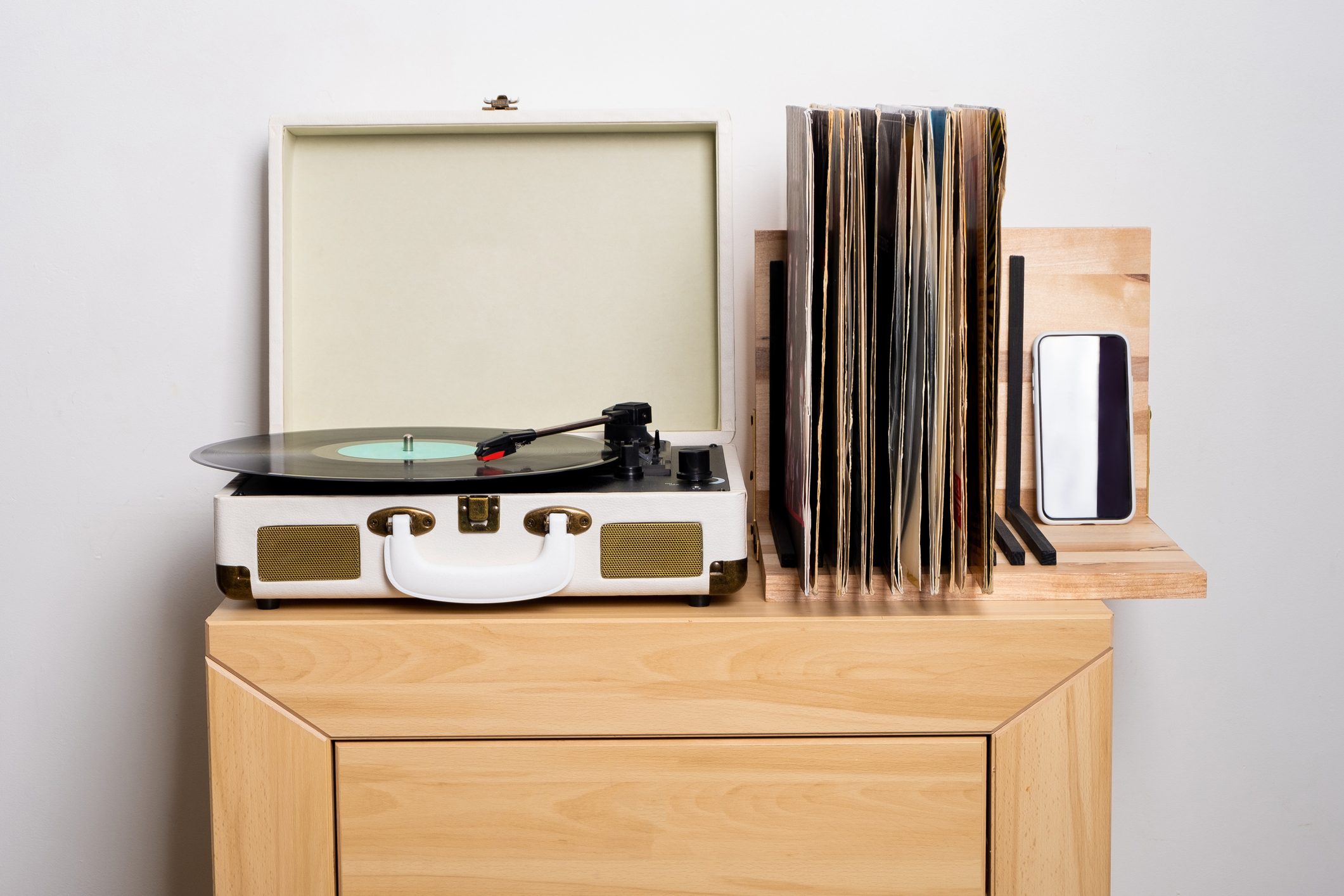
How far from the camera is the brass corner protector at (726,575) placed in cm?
80

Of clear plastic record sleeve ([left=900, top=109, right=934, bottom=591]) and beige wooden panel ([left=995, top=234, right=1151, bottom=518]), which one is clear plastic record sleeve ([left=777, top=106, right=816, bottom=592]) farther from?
beige wooden panel ([left=995, top=234, right=1151, bottom=518])

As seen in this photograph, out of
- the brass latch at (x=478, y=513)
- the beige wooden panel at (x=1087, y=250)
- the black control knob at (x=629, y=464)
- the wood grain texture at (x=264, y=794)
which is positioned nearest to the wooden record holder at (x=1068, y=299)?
the beige wooden panel at (x=1087, y=250)

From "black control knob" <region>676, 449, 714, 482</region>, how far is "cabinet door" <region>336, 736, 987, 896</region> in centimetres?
22

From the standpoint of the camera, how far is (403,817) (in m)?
0.80

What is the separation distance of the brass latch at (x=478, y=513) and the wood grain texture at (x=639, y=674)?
78 millimetres

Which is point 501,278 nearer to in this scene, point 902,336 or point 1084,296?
point 902,336

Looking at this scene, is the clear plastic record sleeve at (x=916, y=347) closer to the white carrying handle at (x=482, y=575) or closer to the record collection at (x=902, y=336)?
the record collection at (x=902, y=336)

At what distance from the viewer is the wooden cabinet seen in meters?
0.79

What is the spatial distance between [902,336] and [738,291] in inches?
17.0

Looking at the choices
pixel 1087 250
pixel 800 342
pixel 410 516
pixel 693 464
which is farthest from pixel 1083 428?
pixel 410 516

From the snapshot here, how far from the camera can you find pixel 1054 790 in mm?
795

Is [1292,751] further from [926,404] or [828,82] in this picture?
[828,82]

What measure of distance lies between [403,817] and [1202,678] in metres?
1.02

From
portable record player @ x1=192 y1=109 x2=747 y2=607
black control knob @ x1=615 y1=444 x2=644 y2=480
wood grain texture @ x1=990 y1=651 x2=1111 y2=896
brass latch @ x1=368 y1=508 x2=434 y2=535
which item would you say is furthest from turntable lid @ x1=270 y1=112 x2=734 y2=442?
wood grain texture @ x1=990 y1=651 x2=1111 y2=896
